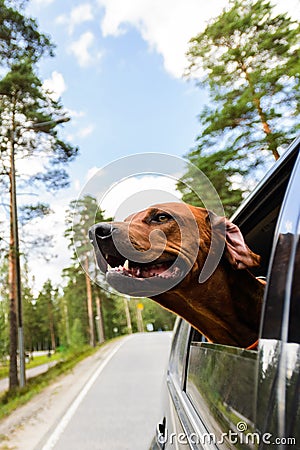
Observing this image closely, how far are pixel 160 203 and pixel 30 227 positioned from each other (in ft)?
63.5

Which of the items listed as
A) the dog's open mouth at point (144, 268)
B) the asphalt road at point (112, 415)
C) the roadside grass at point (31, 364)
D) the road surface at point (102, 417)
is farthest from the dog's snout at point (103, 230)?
the roadside grass at point (31, 364)

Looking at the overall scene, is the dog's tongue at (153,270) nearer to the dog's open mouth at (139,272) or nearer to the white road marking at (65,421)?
the dog's open mouth at (139,272)

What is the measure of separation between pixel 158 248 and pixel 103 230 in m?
0.23

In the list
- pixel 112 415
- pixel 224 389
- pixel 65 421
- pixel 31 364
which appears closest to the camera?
pixel 224 389

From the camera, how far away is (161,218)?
6.49 feet

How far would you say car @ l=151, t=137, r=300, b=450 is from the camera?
3.24 ft

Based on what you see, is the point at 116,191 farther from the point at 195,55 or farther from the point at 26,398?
the point at 195,55

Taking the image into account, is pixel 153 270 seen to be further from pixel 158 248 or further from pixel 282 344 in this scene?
pixel 282 344

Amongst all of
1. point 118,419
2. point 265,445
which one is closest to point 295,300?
point 265,445

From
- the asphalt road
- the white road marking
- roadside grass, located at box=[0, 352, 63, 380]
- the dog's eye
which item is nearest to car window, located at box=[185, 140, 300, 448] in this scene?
the dog's eye

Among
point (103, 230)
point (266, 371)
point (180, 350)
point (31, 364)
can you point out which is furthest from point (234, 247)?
point (31, 364)

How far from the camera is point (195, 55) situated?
21750 millimetres

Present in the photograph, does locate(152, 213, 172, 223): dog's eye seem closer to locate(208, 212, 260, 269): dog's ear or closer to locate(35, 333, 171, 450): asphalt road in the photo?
locate(208, 212, 260, 269): dog's ear

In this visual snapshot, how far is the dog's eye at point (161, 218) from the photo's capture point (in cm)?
197
